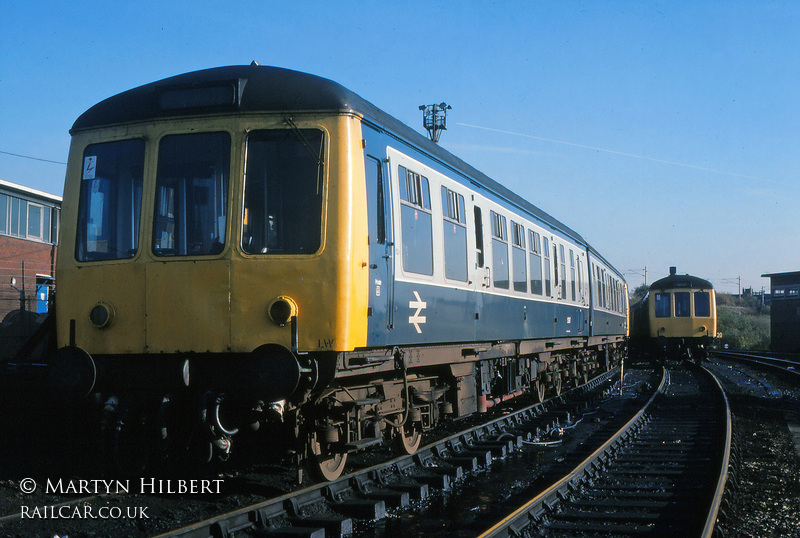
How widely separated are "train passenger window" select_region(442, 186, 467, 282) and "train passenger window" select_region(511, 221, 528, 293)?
7.37 feet

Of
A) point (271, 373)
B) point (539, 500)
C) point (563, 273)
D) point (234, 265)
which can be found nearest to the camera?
point (271, 373)

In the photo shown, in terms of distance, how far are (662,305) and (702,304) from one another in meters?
1.45

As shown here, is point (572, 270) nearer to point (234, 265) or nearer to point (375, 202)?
point (375, 202)

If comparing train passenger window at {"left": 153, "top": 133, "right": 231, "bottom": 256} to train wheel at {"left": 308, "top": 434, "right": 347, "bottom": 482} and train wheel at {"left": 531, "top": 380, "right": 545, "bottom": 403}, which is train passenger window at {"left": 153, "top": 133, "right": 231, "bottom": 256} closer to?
train wheel at {"left": 308, "top": 434, "right": 347, "bottom": 482}

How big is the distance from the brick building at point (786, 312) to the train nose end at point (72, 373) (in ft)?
154

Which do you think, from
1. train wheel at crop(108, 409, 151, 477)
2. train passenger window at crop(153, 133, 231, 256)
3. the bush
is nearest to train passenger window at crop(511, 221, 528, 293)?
train passenger window at crop(153, 133, 231, 256)

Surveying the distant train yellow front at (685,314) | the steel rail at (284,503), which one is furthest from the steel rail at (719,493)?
the distant train yellow front at (685,314)

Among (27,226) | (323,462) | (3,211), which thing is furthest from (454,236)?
(27,226)

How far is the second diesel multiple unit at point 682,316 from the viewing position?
2867 cm

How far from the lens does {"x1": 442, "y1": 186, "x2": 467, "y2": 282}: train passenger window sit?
7848 millimetres

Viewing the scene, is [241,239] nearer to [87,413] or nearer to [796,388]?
[87,413]

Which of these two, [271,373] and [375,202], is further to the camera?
[375,202]

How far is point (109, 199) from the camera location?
6176 mm

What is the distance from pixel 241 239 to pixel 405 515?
8.44ft
